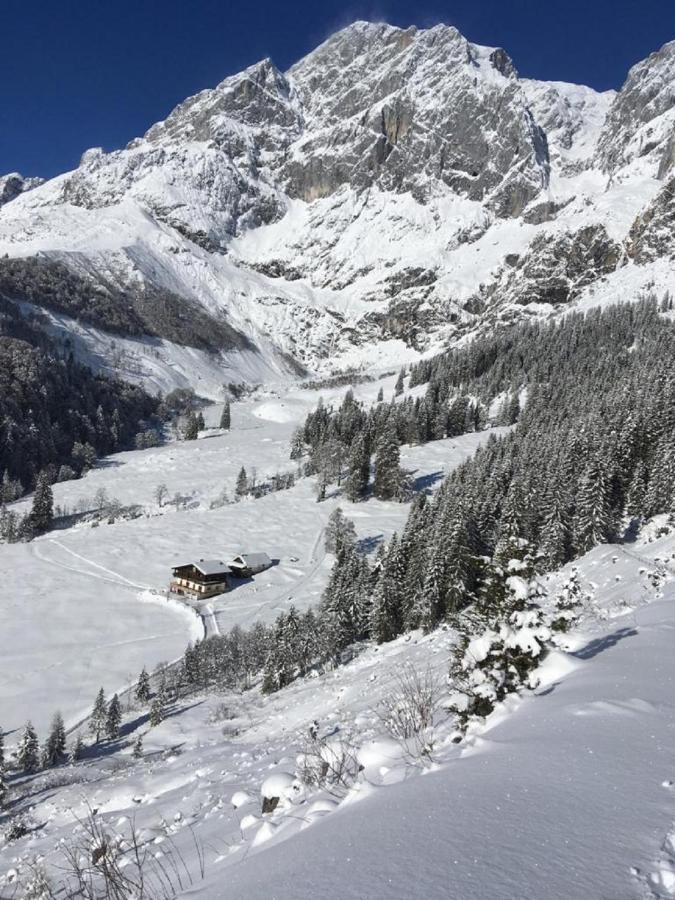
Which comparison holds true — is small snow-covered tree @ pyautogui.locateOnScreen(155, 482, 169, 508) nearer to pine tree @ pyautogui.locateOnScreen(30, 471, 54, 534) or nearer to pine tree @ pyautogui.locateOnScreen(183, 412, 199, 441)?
pine tree @ pyautogui.locateOnScreen(30, 471, 54, 534)

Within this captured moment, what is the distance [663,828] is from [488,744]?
284 cm

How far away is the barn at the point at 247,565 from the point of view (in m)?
66.2

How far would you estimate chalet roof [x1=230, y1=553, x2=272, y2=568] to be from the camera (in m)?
66.4

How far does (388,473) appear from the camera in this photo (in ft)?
278

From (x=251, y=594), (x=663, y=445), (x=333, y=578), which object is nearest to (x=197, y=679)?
(x=333, y=578)

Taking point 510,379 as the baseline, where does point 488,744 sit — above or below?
below

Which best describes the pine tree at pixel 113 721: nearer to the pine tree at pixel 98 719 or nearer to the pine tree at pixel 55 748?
the pine tree at pixel 98 719

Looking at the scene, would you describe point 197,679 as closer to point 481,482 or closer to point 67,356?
point 481,482

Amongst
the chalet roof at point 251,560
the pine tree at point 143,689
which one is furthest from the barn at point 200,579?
the pine tree at point 143,689

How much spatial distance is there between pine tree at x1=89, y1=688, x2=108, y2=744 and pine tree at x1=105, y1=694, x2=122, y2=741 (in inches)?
12.1

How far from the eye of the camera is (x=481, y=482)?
59.4 meters

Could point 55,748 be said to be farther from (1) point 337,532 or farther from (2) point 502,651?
(1) point 337,532

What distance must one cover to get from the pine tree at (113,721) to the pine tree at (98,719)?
0.31m

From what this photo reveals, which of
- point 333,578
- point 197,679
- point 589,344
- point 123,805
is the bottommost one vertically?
point 197,679
